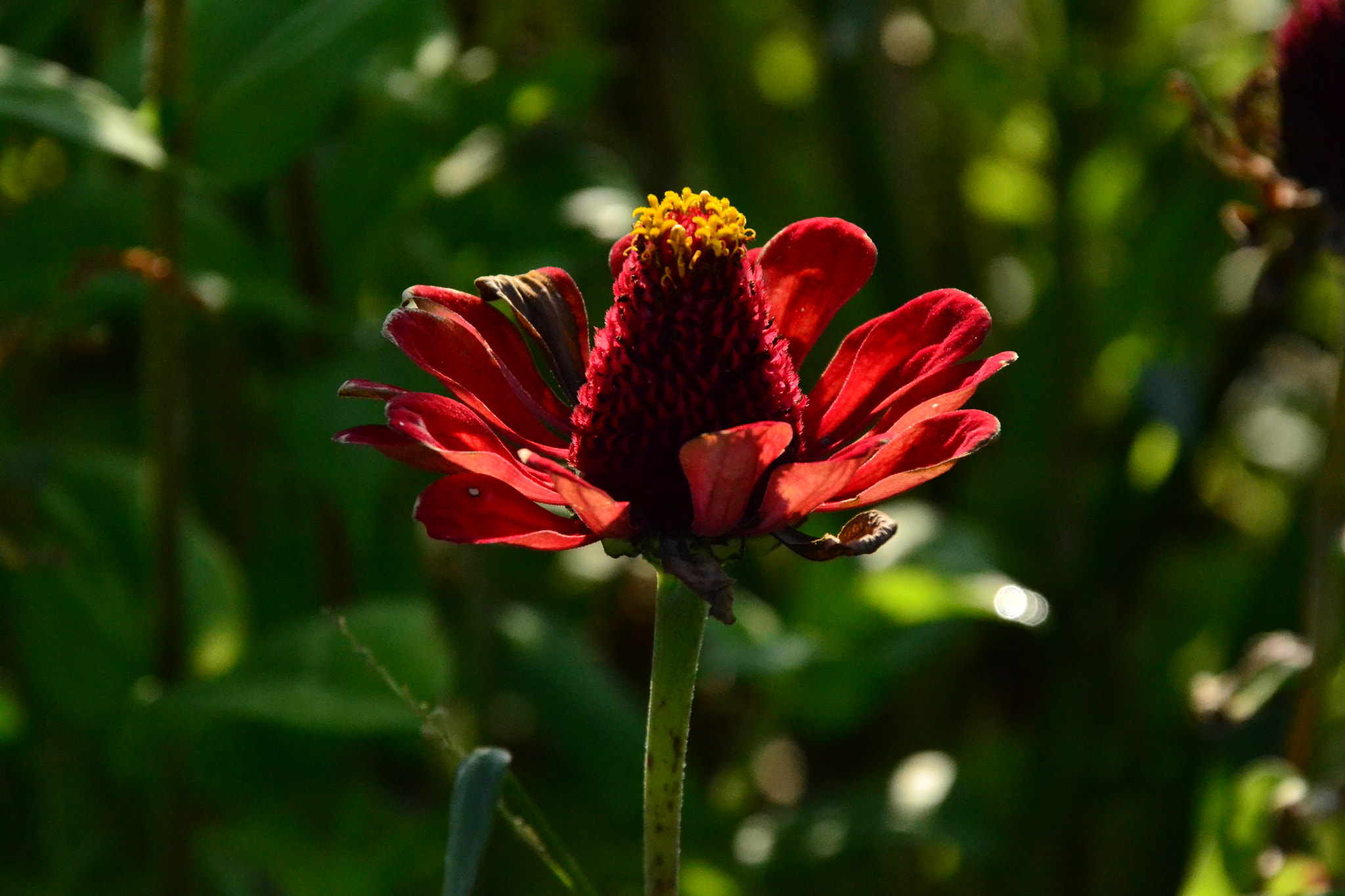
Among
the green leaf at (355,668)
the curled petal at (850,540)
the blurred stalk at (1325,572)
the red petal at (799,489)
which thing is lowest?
the blurred stalk at (1325,572)

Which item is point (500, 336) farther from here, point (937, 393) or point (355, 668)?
point (355, 668)

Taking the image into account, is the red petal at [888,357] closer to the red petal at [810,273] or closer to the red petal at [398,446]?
the red petal at [810,273]

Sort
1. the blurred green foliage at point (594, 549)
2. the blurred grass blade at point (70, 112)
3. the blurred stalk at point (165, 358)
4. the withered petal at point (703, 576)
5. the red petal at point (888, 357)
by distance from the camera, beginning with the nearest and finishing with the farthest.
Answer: the withered petal at point (703, 576) < the red petal at point (888, 357) < the blurred grass blade at point (70, 112) < the blurred stalk at point (165, 358) < the blurred green foliage at point (594, 549)

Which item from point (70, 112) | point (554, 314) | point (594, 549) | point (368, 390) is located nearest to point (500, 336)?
point (554, 314)

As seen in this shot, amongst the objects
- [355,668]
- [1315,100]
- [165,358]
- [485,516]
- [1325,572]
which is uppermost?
[165,358]

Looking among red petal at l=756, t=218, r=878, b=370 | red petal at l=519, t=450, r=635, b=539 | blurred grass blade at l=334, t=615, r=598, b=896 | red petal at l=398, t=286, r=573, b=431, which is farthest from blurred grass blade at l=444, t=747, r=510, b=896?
red petal at l=756, t=218, r=878, b=370

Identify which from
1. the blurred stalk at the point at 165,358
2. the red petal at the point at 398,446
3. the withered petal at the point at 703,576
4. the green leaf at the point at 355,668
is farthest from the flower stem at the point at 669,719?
the blurred stalk at the point at 165,358

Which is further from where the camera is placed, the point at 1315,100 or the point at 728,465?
the point at 1315,100
